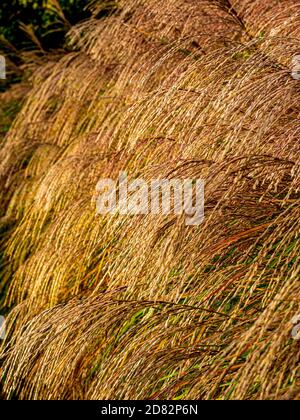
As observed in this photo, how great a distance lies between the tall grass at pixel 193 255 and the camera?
5.03ft

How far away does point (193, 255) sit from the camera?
1.66 m

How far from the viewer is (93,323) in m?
1.85

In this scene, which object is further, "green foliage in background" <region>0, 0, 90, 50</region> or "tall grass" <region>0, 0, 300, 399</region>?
"green foliage in background" <region>0, 0, 90, 50</region>

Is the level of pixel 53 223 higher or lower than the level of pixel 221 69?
lower

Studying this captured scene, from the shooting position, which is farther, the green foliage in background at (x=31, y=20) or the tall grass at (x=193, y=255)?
the green foliage in background at (x=31, y=20)

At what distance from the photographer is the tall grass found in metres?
1.53

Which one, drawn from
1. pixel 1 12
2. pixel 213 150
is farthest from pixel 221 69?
pixel 1 12

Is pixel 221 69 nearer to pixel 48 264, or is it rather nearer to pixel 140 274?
pixel 140 274

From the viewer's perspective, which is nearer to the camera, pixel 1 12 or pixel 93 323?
pixel 93 323

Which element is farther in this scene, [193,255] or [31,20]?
[31,20]

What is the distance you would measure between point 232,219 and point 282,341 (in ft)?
1.50

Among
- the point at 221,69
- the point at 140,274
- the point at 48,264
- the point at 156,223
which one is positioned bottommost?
the point at 48,264
